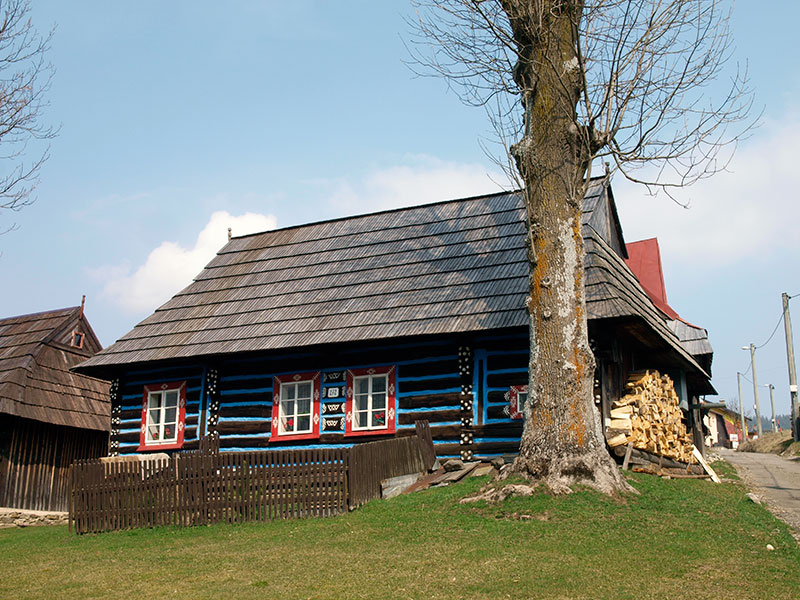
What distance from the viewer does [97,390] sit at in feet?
74.8

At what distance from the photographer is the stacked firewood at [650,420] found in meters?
13.0

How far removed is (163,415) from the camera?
17.3 metres

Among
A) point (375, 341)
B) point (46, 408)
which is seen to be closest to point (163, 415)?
point (46, 408)

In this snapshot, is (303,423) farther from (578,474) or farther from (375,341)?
(578,474)

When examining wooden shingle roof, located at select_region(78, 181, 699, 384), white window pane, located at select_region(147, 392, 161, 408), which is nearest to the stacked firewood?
wooden shingle roof, located at select_region(78, 181, 699, 384)

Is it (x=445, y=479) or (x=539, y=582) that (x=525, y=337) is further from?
(x=539, y=582)

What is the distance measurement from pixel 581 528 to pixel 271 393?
8.99 metres

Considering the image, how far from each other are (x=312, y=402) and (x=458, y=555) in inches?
327

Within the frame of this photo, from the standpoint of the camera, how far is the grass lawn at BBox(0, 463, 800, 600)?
6551 millimetres

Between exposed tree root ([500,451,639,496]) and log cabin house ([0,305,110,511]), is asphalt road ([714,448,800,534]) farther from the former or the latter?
log cabin house ([0,305,110,511])

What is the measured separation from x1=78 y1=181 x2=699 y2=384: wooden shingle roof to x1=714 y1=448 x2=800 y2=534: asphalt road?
9.81 feet

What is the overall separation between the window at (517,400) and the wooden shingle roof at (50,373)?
12.7 meters

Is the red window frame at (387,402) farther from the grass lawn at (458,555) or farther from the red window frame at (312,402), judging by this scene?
the grass lawn at (458,555)

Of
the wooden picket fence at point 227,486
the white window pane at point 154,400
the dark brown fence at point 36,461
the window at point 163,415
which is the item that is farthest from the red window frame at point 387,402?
the dark brown fence at point 36,461
